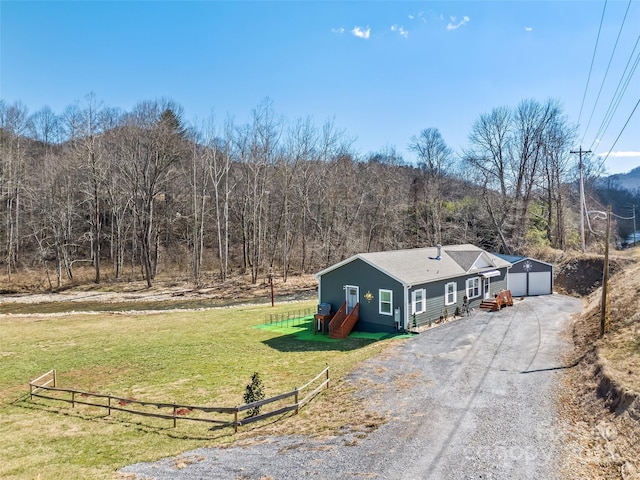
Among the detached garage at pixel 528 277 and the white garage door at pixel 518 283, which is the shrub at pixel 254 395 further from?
the white garage door at pixel 518 283

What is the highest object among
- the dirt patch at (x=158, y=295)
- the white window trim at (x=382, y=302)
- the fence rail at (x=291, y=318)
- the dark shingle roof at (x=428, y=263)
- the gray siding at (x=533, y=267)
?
the dark shingle roof at (x=428, y=263)

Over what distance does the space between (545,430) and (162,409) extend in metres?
10.4

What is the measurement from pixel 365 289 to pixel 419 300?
2.76 m

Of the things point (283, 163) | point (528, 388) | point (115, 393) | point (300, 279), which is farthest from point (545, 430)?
point (283, 163)

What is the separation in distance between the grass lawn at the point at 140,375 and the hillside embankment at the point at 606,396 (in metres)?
5.44

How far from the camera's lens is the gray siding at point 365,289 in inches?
778

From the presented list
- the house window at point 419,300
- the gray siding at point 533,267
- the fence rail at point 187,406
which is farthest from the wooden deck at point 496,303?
the fence rail at point 187,406

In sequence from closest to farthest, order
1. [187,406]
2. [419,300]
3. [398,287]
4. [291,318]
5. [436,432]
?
[436,432], [187,406], [398,287], [419,300], [291,318]

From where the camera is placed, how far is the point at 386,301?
65.6 ft

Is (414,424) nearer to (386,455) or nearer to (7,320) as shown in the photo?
(386,455)

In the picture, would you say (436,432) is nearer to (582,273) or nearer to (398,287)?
(398,287)

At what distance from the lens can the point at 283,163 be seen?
137ft

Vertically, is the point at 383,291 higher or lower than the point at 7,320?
higher

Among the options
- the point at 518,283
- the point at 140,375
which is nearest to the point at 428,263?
the point at 518,283
